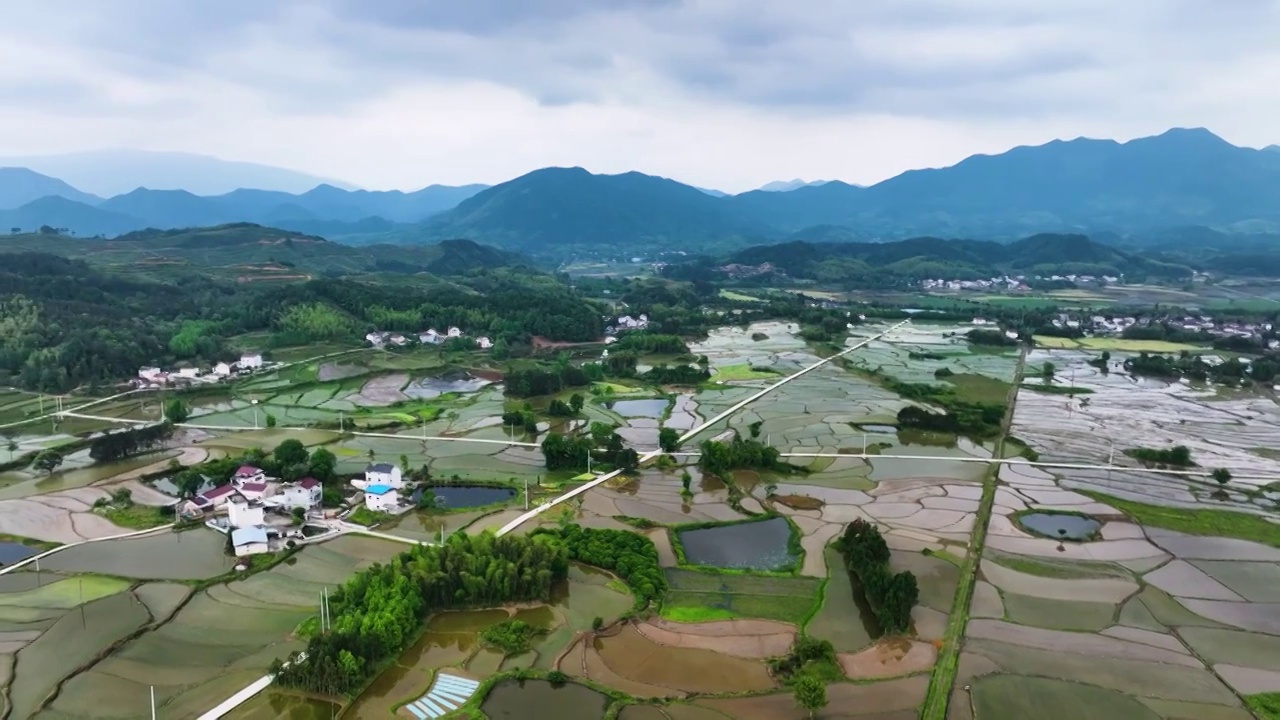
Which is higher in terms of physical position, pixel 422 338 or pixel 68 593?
pixel 422 338

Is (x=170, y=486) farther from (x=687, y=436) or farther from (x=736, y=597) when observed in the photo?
(x=736, y=597)

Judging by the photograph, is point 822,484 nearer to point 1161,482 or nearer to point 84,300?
point 1161,482

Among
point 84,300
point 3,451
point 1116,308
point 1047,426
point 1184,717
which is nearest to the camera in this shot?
point 1184,717

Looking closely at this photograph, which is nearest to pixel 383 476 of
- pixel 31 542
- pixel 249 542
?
pixel 249 542

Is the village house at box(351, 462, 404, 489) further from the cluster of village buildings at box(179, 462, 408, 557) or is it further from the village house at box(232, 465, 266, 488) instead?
the village house at box(232, 465, 266, 488)

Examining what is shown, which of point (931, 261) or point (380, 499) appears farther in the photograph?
point (931, 261)

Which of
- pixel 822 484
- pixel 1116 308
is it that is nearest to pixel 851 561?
pixel 822 484
